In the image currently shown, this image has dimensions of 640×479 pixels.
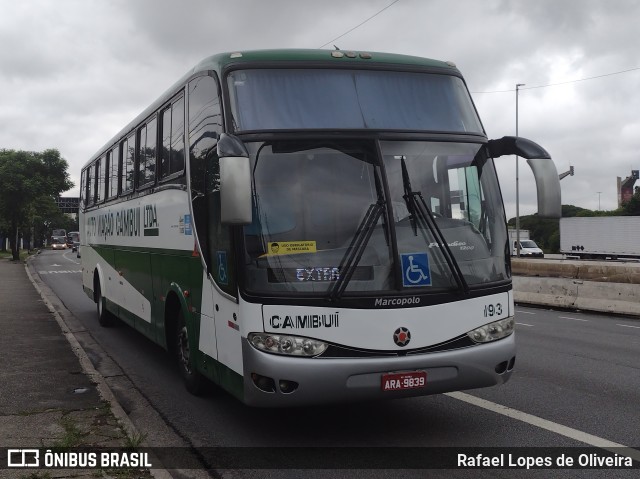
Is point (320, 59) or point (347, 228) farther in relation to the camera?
point (320, 59)

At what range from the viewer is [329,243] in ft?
18.7

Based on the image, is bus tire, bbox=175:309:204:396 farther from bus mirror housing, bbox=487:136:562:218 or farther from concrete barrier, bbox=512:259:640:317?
concrete barrier, bbox=512:259:640:317

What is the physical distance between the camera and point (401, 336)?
18.7 ft

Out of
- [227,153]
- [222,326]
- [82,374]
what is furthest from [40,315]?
[227,153]

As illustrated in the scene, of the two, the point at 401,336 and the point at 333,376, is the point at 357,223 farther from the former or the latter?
the point at 333,376

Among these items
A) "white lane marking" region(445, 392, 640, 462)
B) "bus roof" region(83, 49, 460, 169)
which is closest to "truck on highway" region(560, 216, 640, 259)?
"white lane marking" region(445, 392, 640, 462)

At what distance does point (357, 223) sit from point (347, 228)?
0.09 metres

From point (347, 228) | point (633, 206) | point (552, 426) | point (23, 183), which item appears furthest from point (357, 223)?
point (633, 206)

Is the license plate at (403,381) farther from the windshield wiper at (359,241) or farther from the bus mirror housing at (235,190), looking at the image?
the bus mirror housing at (235,190)

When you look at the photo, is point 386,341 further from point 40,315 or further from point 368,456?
point 40,315

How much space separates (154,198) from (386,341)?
4272 millimetres

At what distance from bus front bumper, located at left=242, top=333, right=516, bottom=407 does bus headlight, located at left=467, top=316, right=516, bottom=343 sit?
190 millimetres

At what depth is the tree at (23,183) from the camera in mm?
55031

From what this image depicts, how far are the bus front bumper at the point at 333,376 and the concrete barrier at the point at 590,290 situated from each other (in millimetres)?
12478
